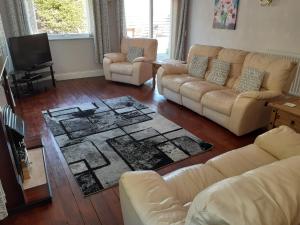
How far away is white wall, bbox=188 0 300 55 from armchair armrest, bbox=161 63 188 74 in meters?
1.31

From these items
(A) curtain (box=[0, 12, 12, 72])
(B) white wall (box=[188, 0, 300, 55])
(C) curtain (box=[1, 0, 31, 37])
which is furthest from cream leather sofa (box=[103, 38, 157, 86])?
(A) curtain (box=[0, 12, 12, 72])

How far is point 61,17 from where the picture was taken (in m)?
4.88

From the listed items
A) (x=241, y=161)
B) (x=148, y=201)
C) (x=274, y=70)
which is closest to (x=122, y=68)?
(x=274, y=70)

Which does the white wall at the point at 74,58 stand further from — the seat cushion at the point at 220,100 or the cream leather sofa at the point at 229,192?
the cream leather sofa at the point at 229,192

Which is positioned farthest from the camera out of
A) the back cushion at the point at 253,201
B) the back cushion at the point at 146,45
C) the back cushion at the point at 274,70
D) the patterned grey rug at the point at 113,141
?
the back cushion at the point at 146,45

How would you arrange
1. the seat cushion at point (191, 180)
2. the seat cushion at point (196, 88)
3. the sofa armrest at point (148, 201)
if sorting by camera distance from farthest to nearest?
the seat cushion at point (196, 88), the seat cushion at point (191, 180), the sofa armrest at point (148, 201)

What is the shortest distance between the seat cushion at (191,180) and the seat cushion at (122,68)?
3.23 metres

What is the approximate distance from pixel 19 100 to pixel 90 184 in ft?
8.99

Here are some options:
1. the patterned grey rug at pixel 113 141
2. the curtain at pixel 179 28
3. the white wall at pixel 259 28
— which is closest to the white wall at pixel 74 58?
the patterned grey rug at pixel 113 141

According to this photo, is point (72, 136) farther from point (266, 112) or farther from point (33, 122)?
point (266, 112)

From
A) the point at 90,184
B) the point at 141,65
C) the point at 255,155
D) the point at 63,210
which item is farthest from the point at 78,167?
the point at 141,65

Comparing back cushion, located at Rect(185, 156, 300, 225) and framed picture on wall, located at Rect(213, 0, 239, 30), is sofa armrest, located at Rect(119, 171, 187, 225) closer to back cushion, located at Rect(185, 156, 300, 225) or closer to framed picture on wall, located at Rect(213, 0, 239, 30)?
back cushion, located at Rect(185, 156, 300, 225)

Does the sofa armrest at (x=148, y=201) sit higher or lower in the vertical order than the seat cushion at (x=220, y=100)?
higher

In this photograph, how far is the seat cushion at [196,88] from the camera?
322 cm
